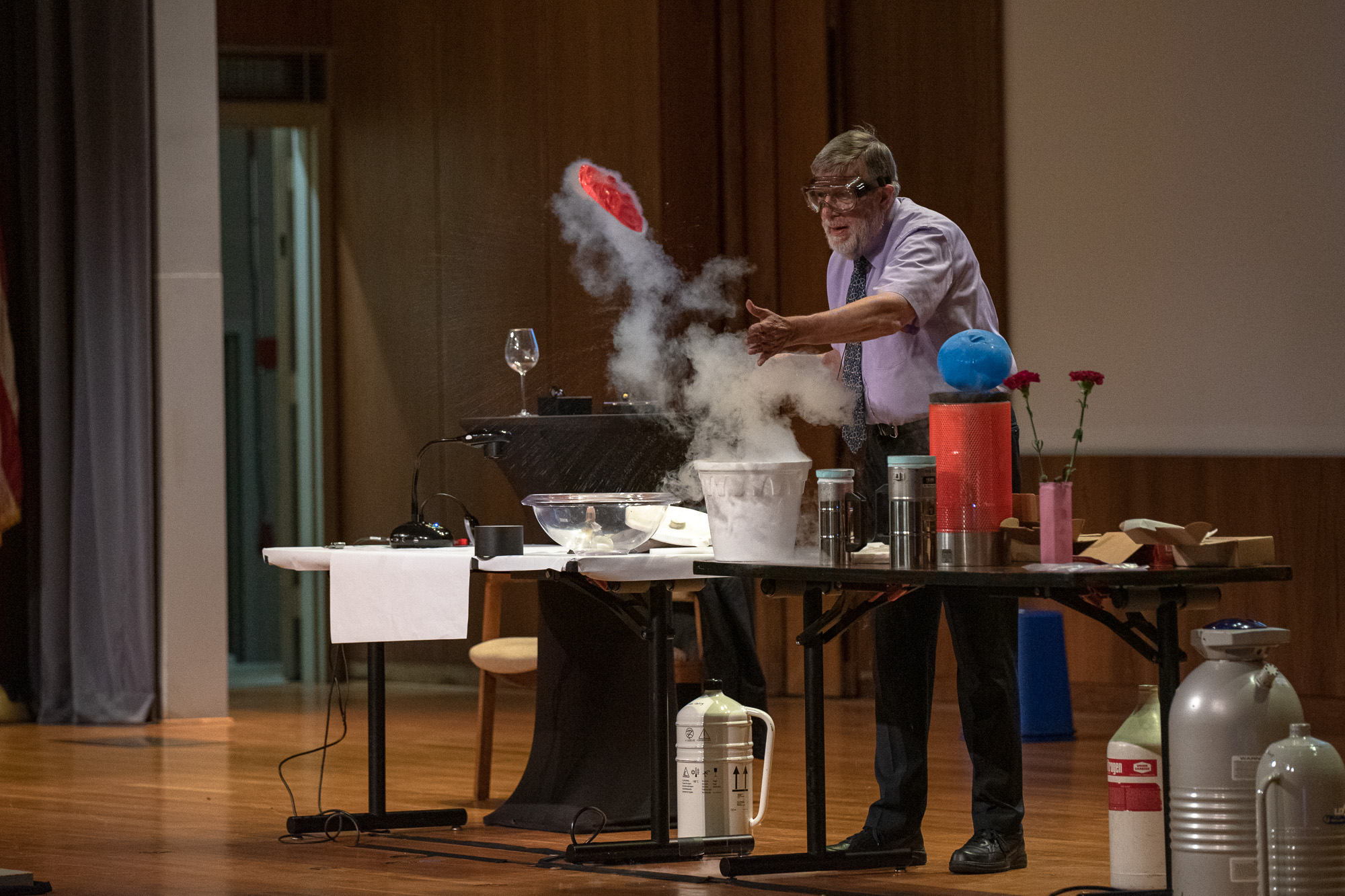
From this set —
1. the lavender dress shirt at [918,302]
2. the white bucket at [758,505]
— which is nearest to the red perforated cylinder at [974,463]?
the white bucket at [758,505]

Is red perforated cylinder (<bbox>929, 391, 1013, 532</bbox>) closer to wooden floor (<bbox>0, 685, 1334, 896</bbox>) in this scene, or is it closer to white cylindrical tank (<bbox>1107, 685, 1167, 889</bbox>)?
white cylindrical tank (<bbox>1107, 685, 1167, 889</bbox>)

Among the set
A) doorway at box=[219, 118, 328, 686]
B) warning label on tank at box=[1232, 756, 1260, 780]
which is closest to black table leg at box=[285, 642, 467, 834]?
warning label on tank at box=[1232, 756, 1260, 780]

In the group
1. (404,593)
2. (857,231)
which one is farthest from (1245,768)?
(404,593)

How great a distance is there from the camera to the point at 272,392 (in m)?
9.20

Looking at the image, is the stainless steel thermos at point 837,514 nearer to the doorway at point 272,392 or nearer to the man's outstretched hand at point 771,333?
the man's outstretched hand at point 771,333

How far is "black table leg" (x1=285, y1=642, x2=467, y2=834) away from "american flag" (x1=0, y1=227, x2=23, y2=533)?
2.95 m

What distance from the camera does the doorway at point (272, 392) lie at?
828cm

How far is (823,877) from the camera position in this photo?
3395 mm

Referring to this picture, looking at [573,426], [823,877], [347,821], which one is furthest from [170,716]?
[823,877]

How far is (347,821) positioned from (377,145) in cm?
440

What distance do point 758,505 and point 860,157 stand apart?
→ 0.72m

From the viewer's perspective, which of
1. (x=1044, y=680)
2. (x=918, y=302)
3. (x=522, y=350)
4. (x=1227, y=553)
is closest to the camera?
(x=1227, y=553)

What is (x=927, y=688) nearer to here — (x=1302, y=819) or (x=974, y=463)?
(x=974, y=463)

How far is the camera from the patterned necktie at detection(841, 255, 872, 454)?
11.9 ft
